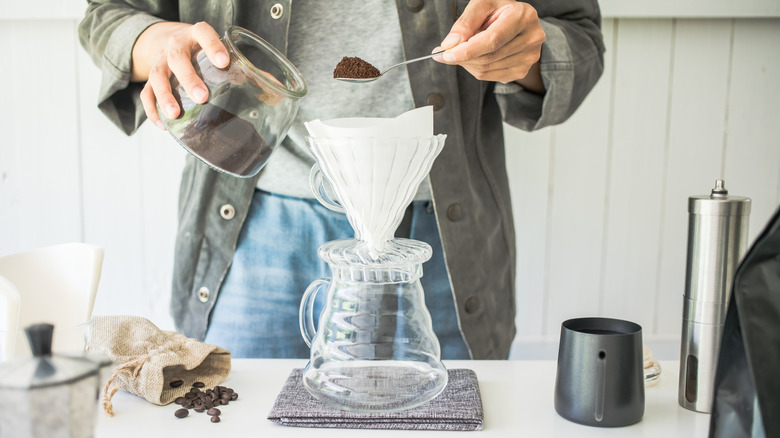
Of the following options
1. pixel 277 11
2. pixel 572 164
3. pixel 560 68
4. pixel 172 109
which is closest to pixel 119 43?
pixel 277 11

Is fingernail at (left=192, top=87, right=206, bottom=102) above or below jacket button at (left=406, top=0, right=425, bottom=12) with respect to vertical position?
below

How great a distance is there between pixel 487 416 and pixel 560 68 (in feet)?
1.48

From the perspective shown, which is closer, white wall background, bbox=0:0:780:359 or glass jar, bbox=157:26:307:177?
glass jar, bbox=157:26:307:177

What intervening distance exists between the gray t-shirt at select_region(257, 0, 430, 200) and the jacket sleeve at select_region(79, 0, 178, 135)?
18 centimetres

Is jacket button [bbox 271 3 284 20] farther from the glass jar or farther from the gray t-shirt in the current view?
the glass jar

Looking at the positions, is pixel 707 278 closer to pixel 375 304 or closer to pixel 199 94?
pixel 375 304

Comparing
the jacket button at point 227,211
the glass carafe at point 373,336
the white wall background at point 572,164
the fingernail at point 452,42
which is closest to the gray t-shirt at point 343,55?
the jacket button at point 227,211

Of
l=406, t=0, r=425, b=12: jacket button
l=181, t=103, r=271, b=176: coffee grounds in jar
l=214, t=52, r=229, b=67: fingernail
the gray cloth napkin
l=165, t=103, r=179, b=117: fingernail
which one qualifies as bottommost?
the gray cloth napkin

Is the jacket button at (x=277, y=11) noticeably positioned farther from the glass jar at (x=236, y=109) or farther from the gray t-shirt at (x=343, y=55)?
the glass jar at (x=236, y=109)

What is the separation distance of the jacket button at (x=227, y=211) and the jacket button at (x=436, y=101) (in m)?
0.30

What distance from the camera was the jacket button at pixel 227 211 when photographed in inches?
37.2

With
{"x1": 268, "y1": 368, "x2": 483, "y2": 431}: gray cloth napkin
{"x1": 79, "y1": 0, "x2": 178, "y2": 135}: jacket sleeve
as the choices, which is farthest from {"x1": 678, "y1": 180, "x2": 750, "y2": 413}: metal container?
{"x1": 79, "y1": 0, "x2": 178, "y2": 135}: jacket sleeve

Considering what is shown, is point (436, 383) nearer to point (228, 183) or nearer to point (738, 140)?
point (228, 183)

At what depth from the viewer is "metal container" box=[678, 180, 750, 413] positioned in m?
0.60
